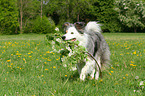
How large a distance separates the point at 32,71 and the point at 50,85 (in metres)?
1.19

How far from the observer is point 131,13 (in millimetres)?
29328

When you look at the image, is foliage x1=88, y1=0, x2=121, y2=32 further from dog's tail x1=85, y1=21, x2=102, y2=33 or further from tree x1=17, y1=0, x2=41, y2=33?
dog's tail x1=85, y1=21, x2=102, y2=33

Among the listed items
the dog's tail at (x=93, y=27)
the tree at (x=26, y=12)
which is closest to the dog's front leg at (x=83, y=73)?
the dog's tail at (x=93, y=27)

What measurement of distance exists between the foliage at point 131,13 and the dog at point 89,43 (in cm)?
2598

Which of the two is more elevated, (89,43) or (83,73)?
(89,43)

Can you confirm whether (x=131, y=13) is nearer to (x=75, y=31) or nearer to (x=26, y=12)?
(x=26, y=12)

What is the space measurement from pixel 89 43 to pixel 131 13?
2819 cm

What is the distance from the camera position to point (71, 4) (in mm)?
29938

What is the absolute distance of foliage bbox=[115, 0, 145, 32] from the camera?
28.6m

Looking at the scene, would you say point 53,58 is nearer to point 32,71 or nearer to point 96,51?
point 32,71

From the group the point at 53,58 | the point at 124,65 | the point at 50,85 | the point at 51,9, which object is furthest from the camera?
the point at 51,9

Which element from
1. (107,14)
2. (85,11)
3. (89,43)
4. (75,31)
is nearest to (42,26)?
(85,11)

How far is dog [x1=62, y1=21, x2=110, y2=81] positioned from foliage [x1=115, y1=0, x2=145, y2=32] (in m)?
26.0

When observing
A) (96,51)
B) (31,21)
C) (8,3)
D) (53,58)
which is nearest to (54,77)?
(96,51)
